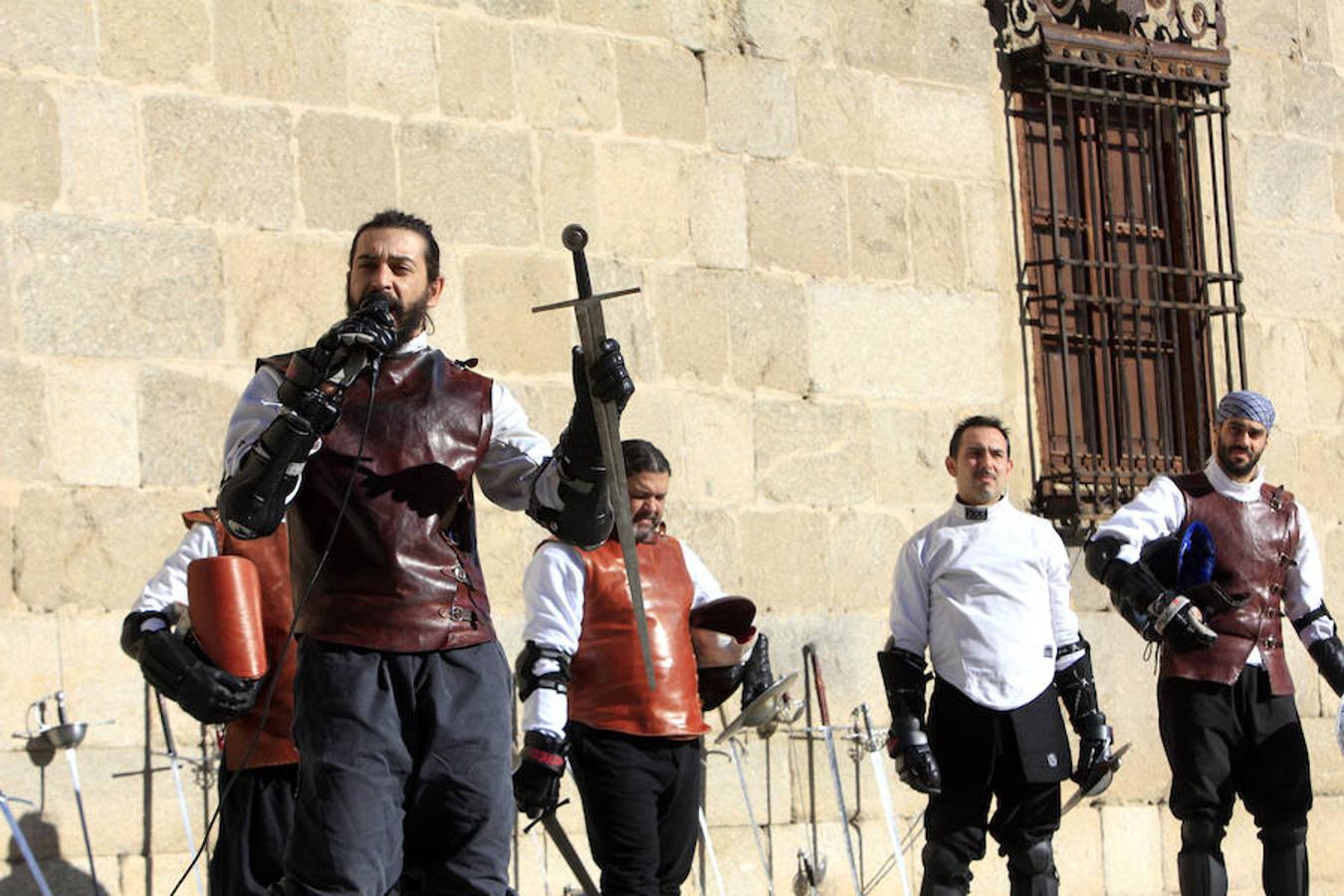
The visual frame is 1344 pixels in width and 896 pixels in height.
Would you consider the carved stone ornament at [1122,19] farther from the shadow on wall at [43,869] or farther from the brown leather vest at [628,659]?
the shadow on wall at [43,869]

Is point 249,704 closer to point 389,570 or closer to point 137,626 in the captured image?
point 137,626

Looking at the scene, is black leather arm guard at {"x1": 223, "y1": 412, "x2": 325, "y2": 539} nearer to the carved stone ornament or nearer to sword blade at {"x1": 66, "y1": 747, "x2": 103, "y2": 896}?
sword blade at {"x1": 66, "y1": 747, "x2": 103, "y2": 896}

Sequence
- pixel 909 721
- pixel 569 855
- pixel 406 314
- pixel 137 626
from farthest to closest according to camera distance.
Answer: pixel 569 855 → pixel 909 721 → pixel 137 626 → pixel 406 314

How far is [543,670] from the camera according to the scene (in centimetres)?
619

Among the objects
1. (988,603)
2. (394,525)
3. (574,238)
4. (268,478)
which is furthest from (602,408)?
(988,603)

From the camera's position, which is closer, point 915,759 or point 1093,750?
point 915,759

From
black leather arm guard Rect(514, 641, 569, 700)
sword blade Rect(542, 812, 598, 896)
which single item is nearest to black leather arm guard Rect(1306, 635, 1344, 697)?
sword blade Rect(542, 812, 598, 896)

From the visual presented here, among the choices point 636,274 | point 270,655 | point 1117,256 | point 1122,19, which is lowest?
point 270,655

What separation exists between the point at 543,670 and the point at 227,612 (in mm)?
1127

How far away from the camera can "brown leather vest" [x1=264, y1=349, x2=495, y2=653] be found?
14.7 feet

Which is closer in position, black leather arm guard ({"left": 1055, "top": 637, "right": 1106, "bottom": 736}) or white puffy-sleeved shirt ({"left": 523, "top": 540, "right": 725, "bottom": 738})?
white puffy-sleeved shirt ({"left": 523, "top": 540, "right": 725, "bottom": 738})

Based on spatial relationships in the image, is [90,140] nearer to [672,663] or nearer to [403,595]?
[672,663]

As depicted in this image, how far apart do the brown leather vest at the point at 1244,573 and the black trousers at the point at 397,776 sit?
136 inches

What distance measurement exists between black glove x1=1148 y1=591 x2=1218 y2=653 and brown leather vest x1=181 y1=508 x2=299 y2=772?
110 inches
